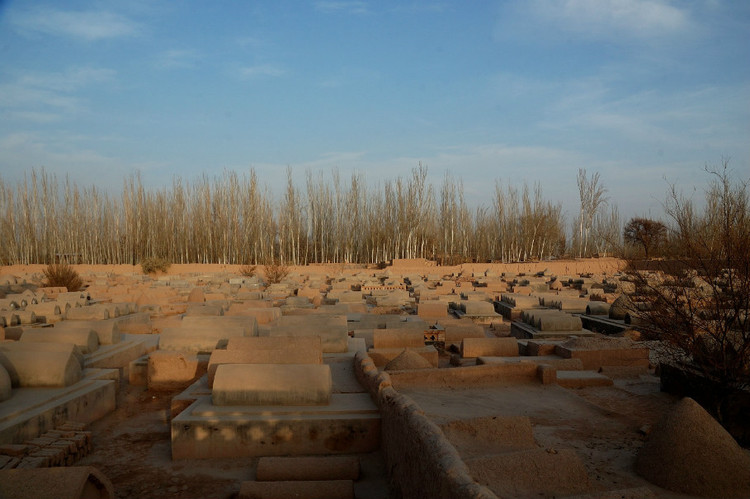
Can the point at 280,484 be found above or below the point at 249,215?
below

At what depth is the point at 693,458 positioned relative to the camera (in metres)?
3.87

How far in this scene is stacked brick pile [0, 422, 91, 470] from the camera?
4.59 m

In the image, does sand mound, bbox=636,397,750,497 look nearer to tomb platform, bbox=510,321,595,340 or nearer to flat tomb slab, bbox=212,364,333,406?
flat tomb slab, bbox=212,364,333,406

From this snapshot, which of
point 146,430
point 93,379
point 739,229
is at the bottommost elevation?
point 146,430

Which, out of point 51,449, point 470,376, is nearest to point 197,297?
point 470,376

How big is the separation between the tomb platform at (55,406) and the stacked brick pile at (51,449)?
4.5 inches

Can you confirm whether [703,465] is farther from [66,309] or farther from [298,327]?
[66,309]

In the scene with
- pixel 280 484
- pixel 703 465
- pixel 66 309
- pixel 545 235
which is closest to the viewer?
pixel 703 465

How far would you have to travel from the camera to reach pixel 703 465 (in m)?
3.81

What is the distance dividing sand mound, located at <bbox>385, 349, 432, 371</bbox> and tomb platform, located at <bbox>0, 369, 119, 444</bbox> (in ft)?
12.2

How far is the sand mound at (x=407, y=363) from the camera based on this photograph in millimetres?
7406

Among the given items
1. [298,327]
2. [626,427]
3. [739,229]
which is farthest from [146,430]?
[739,229]

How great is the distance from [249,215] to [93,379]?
28916 millimetres

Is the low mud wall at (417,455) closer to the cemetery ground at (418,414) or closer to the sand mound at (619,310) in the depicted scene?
the cemetery ground at (418,414)
